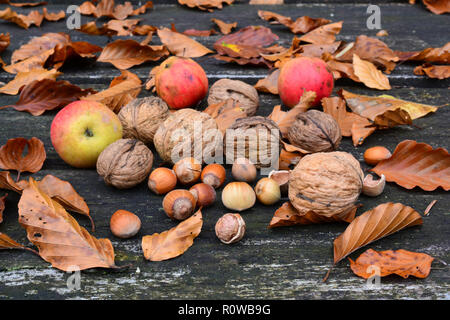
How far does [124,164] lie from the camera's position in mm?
1734

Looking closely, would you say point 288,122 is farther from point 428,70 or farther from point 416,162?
point 428,70

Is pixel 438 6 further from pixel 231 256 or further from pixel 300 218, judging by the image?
pixel 231 256

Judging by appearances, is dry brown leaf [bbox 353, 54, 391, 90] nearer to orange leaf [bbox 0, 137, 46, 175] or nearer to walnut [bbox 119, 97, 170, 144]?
walnut [bbox 119, 97, 170, 144]

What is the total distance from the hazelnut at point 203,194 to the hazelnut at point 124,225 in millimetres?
253

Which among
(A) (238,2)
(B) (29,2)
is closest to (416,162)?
(A) (238,2)

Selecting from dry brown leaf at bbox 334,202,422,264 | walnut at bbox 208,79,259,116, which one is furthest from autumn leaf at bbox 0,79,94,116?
dry brown leaf at bbox 334,202,422,264

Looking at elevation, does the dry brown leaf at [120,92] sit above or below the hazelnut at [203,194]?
above

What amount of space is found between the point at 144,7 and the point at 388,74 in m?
2.26

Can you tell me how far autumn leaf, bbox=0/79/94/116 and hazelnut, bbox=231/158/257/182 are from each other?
3.61ft

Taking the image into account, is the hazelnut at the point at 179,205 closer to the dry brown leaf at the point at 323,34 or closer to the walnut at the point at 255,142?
the walnut at the point at 255,142

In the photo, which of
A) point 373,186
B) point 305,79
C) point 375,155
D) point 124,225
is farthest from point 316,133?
point 124,225

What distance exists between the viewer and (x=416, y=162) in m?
1.79

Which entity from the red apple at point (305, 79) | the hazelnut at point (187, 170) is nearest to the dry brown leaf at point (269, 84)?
the red apple at point (305, 79)

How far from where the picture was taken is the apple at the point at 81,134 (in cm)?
189
